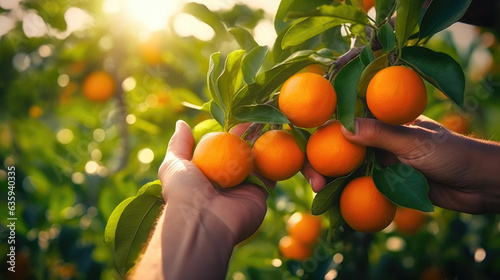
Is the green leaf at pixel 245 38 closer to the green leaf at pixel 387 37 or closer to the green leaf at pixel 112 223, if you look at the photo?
the green leaf at pixel 387 37

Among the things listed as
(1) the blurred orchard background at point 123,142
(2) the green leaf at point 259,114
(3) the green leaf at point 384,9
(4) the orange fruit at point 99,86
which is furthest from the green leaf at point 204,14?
(4) the orange fruit at point 99,86

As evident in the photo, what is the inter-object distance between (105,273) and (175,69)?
3.57 feet

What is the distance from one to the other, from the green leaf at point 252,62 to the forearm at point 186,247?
1.06ft

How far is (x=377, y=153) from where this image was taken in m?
0.98

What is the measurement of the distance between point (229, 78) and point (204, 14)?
26 cm

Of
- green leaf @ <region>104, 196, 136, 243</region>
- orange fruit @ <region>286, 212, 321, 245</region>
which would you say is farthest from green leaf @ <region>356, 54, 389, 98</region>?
orange fruit @ <region>286, 212, 321, 245</region>

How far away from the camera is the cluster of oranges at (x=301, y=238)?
142 cm

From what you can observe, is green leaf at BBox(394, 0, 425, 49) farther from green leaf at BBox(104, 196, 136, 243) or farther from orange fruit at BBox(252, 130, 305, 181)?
green leaf at BBox(104, 196, 136, 243)

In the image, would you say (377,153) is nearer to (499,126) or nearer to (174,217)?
(174,217)

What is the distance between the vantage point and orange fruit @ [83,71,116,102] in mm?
1838

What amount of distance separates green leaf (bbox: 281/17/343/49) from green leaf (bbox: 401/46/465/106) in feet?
0.50

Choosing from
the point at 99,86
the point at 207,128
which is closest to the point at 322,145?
the point at 207,128

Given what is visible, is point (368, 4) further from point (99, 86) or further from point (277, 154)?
point (99, 86)

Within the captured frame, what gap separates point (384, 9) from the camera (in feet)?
2.55
